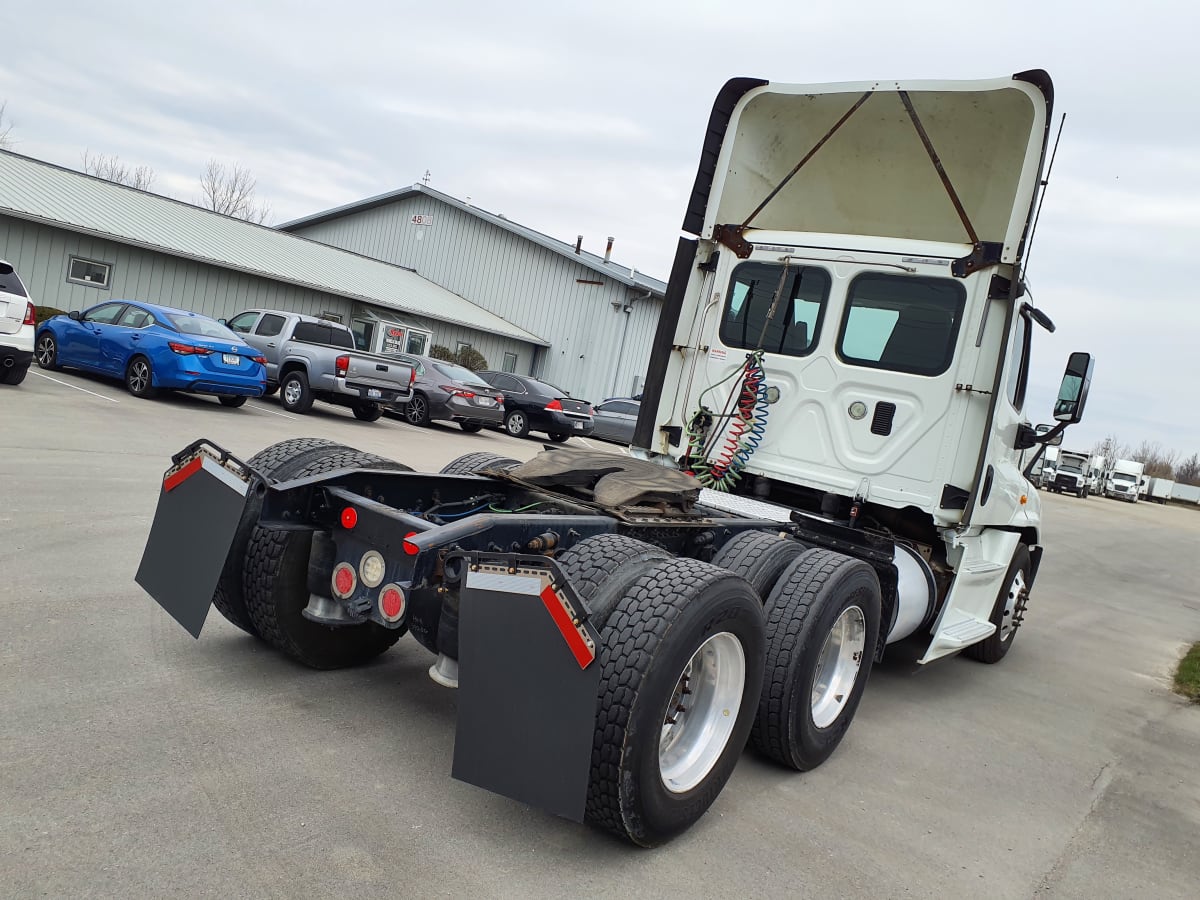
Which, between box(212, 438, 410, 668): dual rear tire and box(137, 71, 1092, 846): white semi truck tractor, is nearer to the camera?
box(137, 71, 1092, 846): white semi truck tractor

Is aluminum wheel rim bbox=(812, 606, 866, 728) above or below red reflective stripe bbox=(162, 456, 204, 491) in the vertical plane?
below

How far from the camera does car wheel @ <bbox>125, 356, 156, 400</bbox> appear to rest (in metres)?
14.1

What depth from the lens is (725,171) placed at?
21.1 feet

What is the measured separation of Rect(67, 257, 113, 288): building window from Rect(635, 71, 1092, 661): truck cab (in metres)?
20.2

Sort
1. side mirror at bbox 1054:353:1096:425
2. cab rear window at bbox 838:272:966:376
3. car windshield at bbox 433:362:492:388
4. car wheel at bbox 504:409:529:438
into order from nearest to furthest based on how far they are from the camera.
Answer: cab rear window at bbox 838:272:966:376
side mirror at bbox 1054:353:1096:425
car windshield at bbox 433:362:492:388
car wheel at bbox 504:409:529:438

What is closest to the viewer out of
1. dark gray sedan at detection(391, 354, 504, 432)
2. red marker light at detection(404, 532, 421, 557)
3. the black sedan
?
red marker light at detection(404, 532, 421, 557)

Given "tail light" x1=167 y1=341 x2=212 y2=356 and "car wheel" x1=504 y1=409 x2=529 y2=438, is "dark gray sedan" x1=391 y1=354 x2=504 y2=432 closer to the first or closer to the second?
"car wheel" x1=504 y1=409 x2=529 y2=438

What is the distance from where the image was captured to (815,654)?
4172 millimetres

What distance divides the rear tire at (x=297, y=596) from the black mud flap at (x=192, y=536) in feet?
0.66

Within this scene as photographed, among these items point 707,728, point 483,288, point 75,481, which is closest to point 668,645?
point 707,728

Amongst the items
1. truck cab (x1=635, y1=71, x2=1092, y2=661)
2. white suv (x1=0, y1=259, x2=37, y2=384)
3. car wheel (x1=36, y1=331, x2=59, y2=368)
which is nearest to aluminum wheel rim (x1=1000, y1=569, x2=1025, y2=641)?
truck cab (x1=635, y1=71, x2=1092, y2=661)

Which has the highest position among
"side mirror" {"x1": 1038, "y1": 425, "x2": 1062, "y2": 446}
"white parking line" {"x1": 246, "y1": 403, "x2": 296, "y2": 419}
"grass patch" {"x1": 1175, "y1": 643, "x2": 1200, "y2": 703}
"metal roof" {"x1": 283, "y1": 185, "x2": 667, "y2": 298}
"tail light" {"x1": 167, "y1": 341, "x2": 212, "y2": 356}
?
"metal roof" {"x1": 283, "y1": 185, "x2": 667, "y2": 298}

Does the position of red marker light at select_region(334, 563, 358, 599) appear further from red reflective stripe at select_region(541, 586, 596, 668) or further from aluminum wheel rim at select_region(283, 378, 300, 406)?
aluminum wheel rim at select_region(283, 378, 300, 406)

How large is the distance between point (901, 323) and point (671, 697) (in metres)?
3.47
